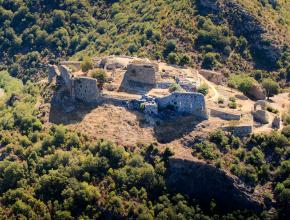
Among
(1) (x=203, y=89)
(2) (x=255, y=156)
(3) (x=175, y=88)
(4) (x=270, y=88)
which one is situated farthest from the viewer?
(4) (x=270, y=88)

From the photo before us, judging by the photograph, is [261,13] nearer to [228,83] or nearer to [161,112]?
[228,83]

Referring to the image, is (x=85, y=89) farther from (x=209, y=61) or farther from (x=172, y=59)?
(x=209, y=61)

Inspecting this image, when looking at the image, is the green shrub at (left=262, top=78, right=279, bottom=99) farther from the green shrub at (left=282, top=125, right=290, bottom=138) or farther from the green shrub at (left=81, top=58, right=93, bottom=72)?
the green shrub at (left=81, top=58, right=93, bottom=72)

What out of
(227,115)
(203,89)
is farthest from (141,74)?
(227,115)

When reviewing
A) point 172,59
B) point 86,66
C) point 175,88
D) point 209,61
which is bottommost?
point 209,61

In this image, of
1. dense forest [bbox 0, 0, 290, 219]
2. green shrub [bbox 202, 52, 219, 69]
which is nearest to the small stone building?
dense forest [bbox 0, 0, 290, 219]

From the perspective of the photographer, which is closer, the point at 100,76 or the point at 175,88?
the point at 175,88

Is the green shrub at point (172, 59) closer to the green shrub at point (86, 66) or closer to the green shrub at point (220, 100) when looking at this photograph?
the green shrub at point (86, 66)
